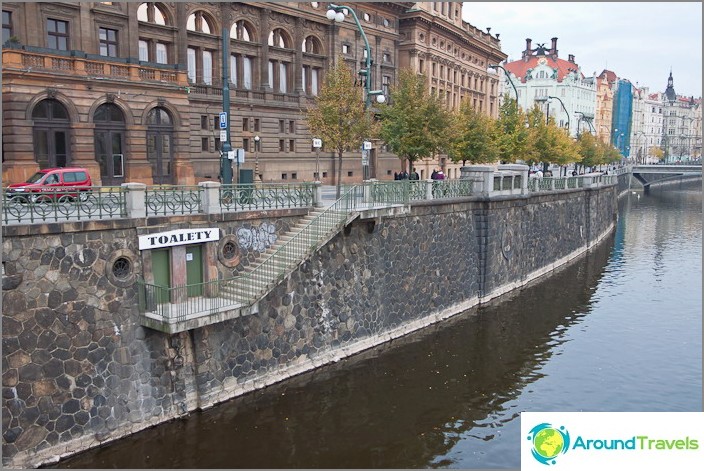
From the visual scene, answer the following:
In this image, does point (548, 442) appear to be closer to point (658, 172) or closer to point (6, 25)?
point (6, 25)

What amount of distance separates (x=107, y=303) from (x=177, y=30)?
25574 mm

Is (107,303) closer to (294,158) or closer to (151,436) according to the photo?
(151,436)

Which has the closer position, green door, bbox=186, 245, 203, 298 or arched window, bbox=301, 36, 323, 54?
green door, bbox=186, 245, 203, 298

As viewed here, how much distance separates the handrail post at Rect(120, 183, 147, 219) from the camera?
17.3 m

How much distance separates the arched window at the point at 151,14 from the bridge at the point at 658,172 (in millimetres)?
97189

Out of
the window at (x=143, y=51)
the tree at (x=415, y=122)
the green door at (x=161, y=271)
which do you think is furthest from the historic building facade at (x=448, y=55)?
the green door at (x=161, y=271)

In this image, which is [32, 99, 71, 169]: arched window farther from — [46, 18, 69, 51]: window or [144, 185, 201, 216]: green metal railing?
[144, 185, 201, 216]: green metal railing

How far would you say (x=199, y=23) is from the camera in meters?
39.9

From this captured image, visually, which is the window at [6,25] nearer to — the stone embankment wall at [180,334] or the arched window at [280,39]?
the stone embankment wall at [180,334]

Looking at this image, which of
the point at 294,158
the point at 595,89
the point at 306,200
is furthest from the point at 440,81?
the point at 595,89

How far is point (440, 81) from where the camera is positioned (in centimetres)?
6550

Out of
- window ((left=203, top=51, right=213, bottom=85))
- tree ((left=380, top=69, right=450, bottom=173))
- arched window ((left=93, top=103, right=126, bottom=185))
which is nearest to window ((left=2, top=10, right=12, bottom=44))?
arched window ((left=93, top=103, right=126, bottom=185))

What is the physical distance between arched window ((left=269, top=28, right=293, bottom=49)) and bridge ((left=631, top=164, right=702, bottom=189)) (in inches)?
3400

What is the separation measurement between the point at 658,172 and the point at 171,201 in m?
111
